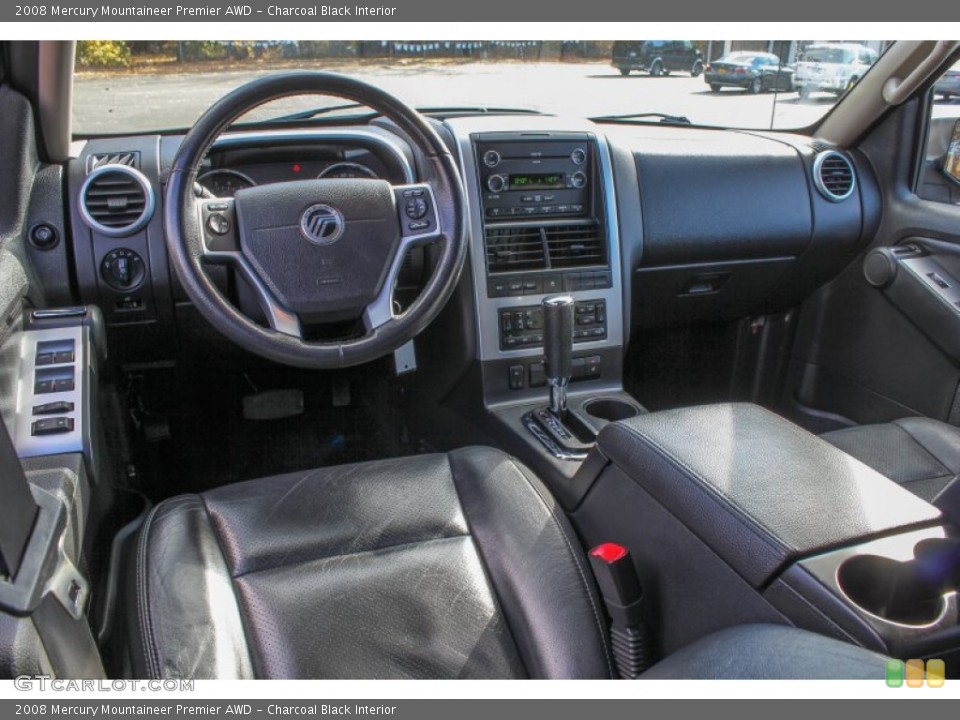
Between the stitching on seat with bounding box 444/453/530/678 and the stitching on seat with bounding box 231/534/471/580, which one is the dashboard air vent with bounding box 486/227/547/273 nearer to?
the stitching on seat with bounding box 444/453/530/678

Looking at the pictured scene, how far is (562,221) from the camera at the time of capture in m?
2.33

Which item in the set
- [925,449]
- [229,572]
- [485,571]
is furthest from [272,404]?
[925,449]

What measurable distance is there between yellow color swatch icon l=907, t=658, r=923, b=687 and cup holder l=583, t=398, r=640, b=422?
4.47ft

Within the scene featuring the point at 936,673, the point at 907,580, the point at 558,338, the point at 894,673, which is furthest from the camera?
the point at 558,338

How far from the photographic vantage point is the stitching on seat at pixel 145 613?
1.16 metres

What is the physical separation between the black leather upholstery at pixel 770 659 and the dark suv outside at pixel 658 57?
1304 millimetres

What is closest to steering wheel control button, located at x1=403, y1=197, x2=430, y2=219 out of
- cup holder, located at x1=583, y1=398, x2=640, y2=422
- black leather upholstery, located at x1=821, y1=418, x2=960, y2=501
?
cup holder, located at x1=583, y1=398, x2=640, y2=422

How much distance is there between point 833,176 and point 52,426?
2.29 meters

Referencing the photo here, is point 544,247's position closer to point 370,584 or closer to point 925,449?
point 925,449

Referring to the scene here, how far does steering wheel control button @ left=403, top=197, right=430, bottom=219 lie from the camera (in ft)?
5.74

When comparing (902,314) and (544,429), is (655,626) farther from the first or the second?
(902,314)

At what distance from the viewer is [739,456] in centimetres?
138

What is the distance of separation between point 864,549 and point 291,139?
5.20ft

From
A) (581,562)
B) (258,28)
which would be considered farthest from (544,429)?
(258,28)
